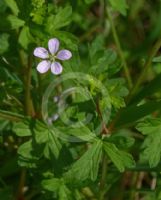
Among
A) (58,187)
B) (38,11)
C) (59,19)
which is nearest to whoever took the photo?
(38,11)

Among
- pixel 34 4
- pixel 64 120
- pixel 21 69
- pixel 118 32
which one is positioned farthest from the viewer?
pixel 118 32

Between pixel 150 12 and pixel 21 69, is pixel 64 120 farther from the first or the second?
pixel 150 12

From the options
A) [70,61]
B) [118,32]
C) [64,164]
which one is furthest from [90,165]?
[118,32]

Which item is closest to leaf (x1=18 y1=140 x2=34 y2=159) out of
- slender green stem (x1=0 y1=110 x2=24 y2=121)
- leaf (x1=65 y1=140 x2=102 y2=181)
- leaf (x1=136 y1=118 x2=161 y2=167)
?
slender green stem (x1=0 y1=110 x2=24 y2=121)

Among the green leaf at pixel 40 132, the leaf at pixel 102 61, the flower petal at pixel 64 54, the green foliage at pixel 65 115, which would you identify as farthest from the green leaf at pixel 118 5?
the green leaf at pixel 40 132

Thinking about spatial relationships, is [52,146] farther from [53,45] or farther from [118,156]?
[53,45]

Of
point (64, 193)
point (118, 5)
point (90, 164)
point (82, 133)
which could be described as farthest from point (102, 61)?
point (64, 193)
